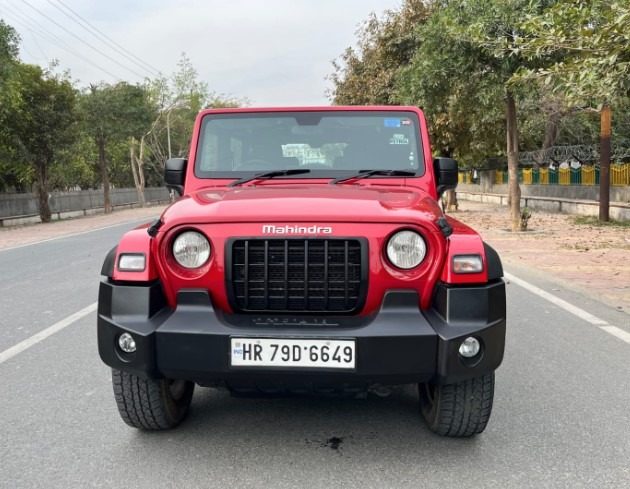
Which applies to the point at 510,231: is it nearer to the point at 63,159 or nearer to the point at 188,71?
the point at 63,159

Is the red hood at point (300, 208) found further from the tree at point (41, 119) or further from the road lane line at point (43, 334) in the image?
the tree at point (41, 119)

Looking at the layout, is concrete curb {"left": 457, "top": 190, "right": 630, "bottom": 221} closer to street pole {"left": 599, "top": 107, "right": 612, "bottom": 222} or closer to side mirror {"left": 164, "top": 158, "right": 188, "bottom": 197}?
street pole {"left": 599, "top": 107, "right": 612, "bottom": 222}

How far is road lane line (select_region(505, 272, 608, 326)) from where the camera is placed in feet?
21.5

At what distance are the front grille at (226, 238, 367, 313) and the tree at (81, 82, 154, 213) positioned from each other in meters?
34.1

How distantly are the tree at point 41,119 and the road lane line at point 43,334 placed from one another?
22.3 m

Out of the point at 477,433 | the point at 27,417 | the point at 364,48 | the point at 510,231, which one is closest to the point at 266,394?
the point at 477,433

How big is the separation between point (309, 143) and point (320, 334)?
1861 mm

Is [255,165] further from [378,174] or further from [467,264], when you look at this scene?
[467,264]

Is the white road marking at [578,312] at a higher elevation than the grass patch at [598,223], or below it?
below

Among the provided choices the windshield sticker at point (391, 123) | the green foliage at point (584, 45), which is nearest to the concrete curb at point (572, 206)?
the green foliage at point (584, 45)

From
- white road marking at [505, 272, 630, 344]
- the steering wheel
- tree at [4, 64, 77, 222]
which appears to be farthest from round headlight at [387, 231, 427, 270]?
tree at [4, 64, 77, 222]

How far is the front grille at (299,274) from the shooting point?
124 inches

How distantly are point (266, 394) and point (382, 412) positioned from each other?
0.90 metres

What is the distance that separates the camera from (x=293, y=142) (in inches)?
178
